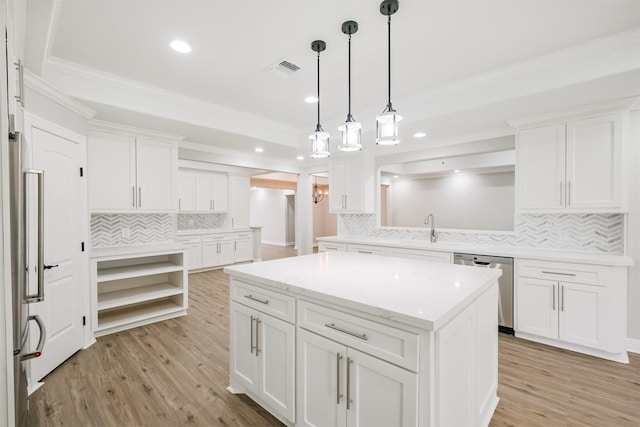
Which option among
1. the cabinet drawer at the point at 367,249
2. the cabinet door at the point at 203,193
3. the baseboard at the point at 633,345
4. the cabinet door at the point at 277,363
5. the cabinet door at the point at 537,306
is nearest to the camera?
the cabinet door at the point at 277,363

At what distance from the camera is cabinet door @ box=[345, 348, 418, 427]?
1273 millimetres

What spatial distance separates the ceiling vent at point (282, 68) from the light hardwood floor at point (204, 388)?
270 cm

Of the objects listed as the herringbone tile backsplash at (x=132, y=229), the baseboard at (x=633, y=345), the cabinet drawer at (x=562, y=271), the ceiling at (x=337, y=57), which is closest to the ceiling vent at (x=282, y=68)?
the ceiling at (x=337, y=57)

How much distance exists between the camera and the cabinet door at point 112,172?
3295 millimetres

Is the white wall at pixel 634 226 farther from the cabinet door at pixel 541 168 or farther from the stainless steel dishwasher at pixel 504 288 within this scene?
the stainless steel dishwasher at pixel 504 288

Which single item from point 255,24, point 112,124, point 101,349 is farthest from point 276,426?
point 112,124

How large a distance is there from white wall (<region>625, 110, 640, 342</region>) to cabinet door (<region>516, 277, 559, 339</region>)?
2.20ft

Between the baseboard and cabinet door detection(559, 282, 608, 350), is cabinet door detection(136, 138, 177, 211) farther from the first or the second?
the baseboard

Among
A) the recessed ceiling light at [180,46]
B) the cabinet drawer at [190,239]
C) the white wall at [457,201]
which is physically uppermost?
the recessed ceiling light at [180,46]

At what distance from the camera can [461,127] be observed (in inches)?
141

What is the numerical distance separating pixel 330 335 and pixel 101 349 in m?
2.72

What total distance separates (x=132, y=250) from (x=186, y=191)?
3.20 metres

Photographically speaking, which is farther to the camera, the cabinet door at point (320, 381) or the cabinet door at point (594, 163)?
the cabinet door at point (594, 163)

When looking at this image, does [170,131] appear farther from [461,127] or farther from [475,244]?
[475,244]
